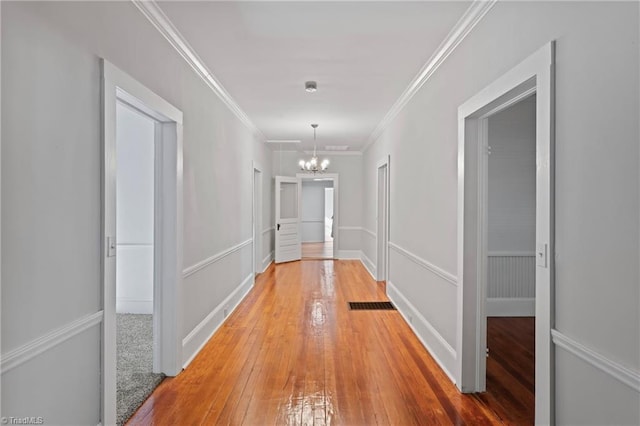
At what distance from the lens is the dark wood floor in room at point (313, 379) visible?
241 cm

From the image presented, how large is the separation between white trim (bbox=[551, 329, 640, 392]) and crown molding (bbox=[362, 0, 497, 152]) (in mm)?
1827

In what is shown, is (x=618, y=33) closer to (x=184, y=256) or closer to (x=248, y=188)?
(x=184, y=256)

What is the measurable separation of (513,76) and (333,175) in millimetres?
7195

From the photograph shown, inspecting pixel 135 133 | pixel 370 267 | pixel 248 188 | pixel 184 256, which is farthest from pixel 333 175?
pixel 184 256

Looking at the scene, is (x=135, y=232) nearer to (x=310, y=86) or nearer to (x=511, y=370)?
(x=310, y=86)

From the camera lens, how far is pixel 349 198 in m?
9.30

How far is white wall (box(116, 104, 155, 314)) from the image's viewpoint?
4.61m

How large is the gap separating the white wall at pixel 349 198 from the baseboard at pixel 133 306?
A: 17.1 feet

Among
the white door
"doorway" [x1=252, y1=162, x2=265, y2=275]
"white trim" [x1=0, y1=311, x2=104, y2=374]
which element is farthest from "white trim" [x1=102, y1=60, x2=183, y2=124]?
the white door

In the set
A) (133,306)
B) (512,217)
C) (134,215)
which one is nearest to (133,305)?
(133,306)

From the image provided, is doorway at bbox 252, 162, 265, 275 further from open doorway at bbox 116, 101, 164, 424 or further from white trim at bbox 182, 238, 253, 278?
open doorway at bbox 116, 101, 164, 424

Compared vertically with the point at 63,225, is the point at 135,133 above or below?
above

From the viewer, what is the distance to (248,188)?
5.89 m

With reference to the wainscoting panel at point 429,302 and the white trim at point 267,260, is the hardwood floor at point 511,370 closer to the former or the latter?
the wainscoting panel at point 429,302
